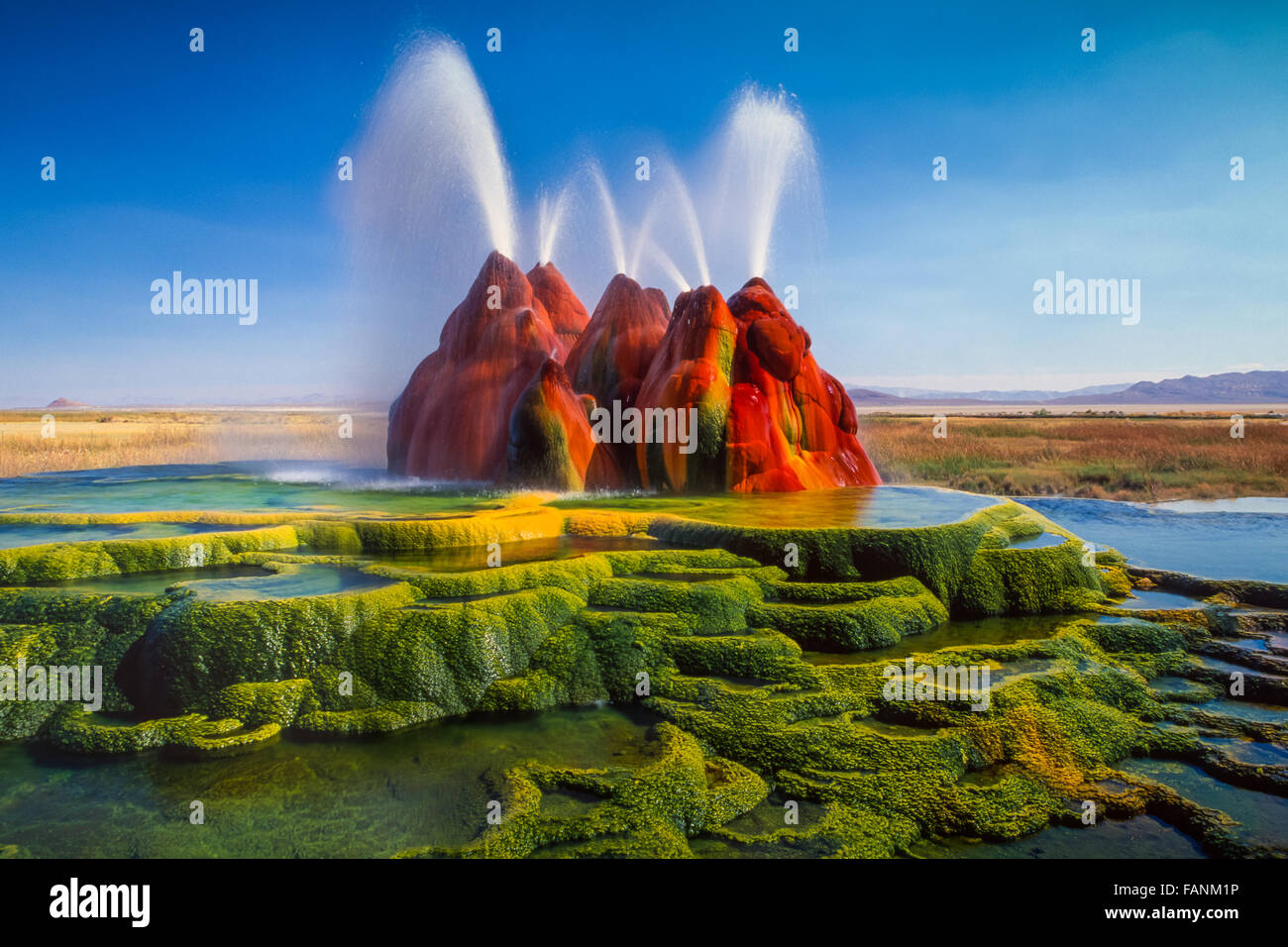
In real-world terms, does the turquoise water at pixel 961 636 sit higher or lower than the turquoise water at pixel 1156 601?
lower

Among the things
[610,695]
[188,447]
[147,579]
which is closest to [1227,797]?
[610,695]

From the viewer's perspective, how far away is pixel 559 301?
32.2 meters

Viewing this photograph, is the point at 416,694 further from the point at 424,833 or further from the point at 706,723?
the point at 706,723

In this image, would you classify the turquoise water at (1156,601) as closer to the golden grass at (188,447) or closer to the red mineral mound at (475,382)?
the red mineral mound at (475,382)

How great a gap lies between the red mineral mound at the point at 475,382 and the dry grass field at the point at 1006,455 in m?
3.12

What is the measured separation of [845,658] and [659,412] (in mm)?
12469

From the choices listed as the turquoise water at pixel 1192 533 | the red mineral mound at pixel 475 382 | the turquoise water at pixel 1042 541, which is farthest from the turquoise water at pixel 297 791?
the turquoise water at pixel 1192 533

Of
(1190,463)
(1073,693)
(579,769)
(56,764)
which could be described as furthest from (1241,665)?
(1190,463)

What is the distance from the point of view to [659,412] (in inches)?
891

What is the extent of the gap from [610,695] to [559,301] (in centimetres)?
2430

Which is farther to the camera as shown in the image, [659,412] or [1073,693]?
[659,412]

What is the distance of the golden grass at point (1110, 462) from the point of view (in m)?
33.0

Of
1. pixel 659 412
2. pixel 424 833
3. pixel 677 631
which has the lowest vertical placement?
pixel 424 833

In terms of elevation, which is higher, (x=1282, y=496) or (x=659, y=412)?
(x=659, y=412)
